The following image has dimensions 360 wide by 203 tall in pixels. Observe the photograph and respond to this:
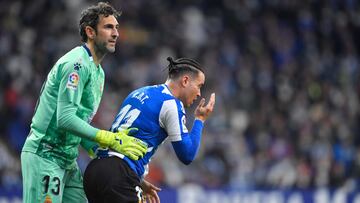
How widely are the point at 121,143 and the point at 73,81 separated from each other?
0.66 m

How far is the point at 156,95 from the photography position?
7.55m

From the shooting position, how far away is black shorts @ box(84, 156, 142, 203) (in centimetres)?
731

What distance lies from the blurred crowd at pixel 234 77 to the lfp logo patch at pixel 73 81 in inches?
303

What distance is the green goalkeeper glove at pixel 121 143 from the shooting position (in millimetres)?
7254

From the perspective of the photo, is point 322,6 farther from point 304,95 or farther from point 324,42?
point 304,95

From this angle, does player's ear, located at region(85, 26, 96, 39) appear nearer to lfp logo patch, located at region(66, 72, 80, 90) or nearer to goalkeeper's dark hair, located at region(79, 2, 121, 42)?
goalkeeper's dark hair, located at region(79, 2, 121, 42)

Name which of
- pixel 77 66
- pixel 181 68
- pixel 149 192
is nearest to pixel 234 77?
pixel 149 192

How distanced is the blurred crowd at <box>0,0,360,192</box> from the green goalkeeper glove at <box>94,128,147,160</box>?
7.77 metres

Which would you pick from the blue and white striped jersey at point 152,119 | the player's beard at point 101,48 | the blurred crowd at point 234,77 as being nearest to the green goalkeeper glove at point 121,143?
the blue and white striped jersey at point 152,119

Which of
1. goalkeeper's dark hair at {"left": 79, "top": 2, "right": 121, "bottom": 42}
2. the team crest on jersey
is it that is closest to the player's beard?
goalkeeper's dark hair at {"left": 79, "top": 2, "right": 121, "bottom": 42}

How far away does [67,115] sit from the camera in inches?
286

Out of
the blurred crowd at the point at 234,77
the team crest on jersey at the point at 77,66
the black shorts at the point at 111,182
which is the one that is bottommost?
the black shorts at the point at 111,182

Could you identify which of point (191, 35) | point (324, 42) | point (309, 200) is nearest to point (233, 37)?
point (191, 35)

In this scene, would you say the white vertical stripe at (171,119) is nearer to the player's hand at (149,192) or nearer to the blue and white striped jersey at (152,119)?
the blue and white striped jersey at (152,119)
